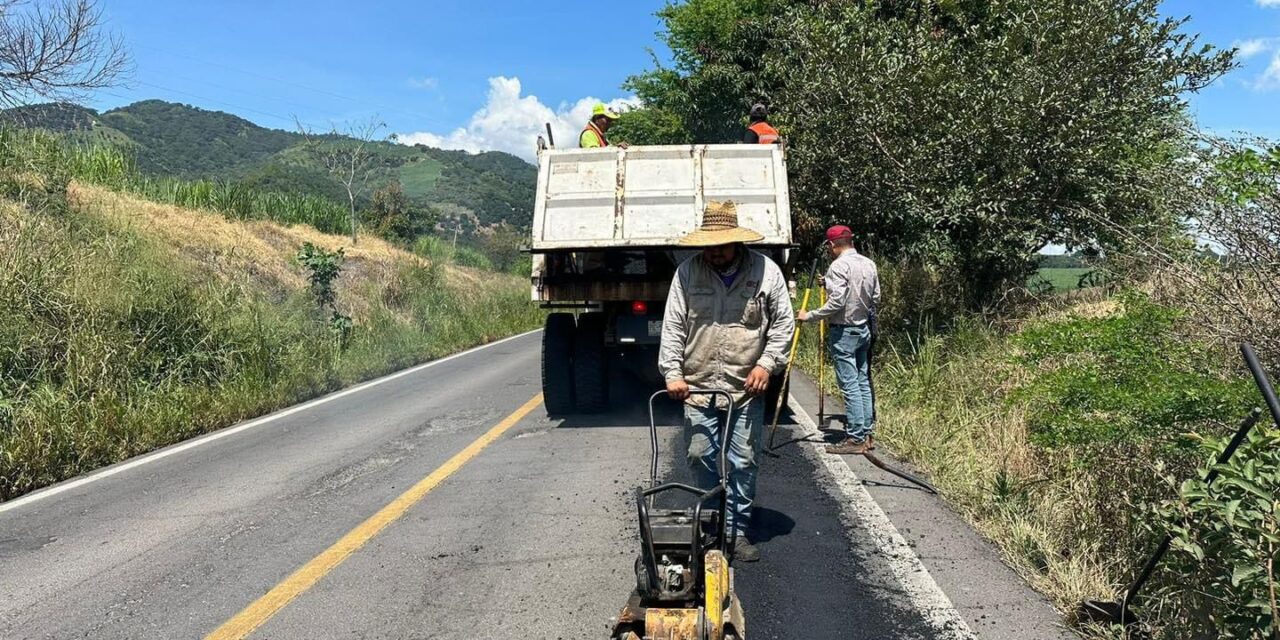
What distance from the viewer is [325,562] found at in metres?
4.54

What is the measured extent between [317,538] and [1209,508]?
4.30m

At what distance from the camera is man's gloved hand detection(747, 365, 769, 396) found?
166 inches

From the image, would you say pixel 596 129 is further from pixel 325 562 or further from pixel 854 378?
pixel 325 562

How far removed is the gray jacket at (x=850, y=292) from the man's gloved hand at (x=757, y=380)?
2.55m

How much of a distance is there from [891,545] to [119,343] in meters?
8.32

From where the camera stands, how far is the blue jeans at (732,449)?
432 cm

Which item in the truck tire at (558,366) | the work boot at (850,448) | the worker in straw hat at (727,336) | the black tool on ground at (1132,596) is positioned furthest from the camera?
the truck tire at (558,366)

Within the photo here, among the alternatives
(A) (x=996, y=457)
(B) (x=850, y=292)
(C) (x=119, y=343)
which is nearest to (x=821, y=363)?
(B) (x=850, y=292)

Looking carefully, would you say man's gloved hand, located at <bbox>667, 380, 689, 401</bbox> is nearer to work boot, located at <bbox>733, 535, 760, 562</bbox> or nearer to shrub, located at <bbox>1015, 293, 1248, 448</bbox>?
work boot, located at <bbox>733, 535, 760, 562</bbox>

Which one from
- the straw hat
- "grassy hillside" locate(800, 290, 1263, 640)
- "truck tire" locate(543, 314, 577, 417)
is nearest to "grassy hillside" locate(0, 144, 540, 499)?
"truck tire" locate(543, 314, 577, 417)

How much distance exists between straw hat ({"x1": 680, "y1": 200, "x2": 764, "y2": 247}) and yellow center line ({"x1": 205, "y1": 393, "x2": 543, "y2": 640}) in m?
2.47

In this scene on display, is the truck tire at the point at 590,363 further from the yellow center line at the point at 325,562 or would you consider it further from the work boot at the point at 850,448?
the work boot at the point at 850,448

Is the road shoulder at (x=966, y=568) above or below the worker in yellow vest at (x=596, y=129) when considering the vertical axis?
below

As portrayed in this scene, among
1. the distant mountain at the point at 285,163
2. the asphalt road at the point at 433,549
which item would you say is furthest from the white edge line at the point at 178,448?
the distant mountain at the point at 285,163
